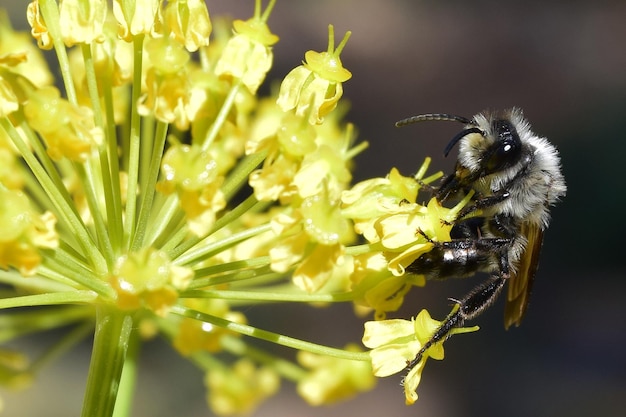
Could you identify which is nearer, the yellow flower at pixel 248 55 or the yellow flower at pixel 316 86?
the yellow flower at pixel 316 86

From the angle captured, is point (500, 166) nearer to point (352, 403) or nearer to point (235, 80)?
point (235, 80)

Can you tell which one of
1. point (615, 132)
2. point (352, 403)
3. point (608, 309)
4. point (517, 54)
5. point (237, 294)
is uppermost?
point (517, 54)

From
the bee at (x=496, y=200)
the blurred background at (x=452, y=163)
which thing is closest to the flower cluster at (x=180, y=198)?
the bee at (x=496, y=200)

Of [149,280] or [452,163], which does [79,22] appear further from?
[452,163]

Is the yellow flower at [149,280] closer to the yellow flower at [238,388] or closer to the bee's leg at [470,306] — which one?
the bee's leg at [470,306]

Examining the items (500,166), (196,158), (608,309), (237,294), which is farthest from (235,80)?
(608,309)
